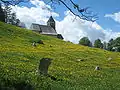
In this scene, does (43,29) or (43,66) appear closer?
(43,66)

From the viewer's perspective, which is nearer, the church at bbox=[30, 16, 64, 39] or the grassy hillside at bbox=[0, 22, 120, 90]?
the grassy hillside at bbox=[0, 22, 120, 90]

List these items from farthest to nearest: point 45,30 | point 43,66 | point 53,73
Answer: point 45,30 → point 53,73 → point 43,66

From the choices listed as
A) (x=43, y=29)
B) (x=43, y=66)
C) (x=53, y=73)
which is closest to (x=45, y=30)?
(x=43, y=29)

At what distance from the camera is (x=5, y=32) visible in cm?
9469

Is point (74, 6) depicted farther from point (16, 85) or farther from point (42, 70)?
point (42, 70)

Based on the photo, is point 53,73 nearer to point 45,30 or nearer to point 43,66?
point 43,66

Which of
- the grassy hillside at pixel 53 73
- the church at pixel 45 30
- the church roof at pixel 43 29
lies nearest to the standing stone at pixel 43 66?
the grassy hillside at pixel 53 73

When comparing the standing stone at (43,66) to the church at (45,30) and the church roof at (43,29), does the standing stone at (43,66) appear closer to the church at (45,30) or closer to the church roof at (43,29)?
the church at (45,30)

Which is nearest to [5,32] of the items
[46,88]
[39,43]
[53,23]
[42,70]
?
[39,43]

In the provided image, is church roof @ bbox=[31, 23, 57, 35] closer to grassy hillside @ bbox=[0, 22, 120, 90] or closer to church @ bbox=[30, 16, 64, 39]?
church @ bbox=[30, 16, 64, 39]

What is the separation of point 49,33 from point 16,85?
161m

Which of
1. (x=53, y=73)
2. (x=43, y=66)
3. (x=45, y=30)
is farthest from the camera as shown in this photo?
(x=45, y=30)

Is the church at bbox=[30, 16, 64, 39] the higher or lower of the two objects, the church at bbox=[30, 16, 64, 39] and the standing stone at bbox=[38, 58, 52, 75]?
the higher

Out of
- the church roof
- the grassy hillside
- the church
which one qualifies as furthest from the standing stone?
the church roof
